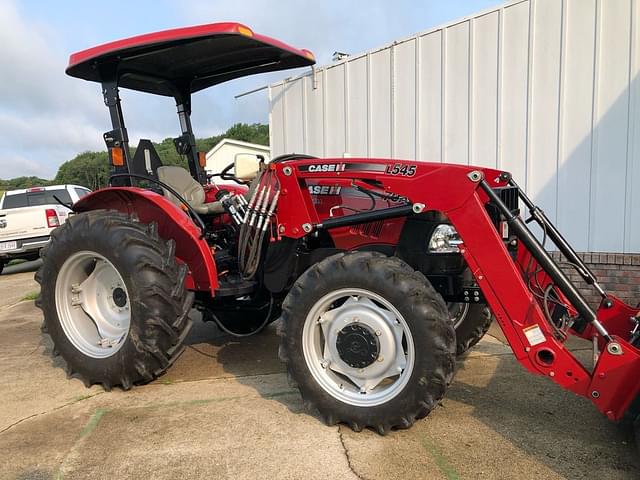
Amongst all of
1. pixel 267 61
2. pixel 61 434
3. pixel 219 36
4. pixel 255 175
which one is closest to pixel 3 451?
pixel 61 434

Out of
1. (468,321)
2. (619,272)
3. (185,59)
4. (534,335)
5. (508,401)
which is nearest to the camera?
(534,335)

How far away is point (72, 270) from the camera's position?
3.93 metres

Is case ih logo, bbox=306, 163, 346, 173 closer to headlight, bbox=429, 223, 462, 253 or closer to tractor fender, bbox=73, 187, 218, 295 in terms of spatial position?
headlight, bbox=429, 223, 462, 253

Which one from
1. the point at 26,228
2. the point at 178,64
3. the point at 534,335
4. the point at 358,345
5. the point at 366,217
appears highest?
the point at 178,64

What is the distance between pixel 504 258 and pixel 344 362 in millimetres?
1075

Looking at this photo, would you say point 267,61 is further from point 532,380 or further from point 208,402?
point 532,380

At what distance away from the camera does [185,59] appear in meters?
4.22

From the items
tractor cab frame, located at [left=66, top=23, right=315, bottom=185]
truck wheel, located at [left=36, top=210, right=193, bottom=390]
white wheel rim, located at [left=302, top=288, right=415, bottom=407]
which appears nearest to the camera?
white wheel rim, located at [left=302, top=288, right=415, bottom=407]

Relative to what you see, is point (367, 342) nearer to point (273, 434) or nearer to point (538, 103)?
point (273, 434)

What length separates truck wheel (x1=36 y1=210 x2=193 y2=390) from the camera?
3428mm

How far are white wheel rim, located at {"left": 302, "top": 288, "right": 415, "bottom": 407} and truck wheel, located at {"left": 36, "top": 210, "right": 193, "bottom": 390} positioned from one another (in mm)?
1002

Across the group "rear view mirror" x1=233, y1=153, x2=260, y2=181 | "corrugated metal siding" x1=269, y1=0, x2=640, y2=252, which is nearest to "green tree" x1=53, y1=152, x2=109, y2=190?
"corrugated metal siding" x1=269, y1=0, x2=640, y2=252

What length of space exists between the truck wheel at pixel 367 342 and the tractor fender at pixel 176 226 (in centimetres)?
87

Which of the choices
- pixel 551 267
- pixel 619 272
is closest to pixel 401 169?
pixel 551 267
